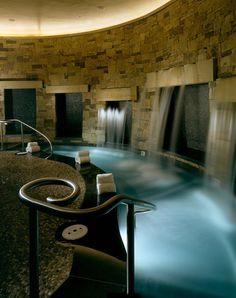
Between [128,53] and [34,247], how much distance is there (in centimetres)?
767

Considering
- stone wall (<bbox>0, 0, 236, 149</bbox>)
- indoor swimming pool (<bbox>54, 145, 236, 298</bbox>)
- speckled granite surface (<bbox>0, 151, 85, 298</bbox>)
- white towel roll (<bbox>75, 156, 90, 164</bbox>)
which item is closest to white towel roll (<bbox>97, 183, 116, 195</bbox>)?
speckled granite surface (<bbox>0, 151, 85, 298</bbox>)

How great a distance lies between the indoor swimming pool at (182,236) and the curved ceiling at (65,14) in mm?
4366

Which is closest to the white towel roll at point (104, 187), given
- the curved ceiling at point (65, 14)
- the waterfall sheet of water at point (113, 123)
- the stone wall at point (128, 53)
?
the stone wall at point (128, 53)

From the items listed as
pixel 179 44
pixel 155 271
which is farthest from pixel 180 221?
pixel 179 44

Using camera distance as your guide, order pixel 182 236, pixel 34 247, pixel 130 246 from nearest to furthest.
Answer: pixel 34 247 → pixel 130 246 → pixel 182 236

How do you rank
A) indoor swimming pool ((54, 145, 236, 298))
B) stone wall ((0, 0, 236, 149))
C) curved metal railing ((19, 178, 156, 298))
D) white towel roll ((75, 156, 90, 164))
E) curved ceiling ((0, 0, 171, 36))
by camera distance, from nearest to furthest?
1. curved metal railing ((19, 178, 156, 298))
2. indoor swimming pool ((54, 145, 236, 298))
3. stone wall ((0, 0, 236, 149))
4. white towel roll ((75, 156, 90, 164))
5. curved ceiling ((0, 0, 171, 36))

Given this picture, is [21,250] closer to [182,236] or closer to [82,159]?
[182,236]

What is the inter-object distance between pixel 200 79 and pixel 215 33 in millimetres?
872

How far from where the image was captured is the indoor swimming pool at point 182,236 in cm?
266

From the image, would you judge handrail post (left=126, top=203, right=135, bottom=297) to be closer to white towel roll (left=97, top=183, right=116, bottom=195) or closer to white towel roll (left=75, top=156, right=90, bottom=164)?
white towel roll (left=97, top=183, right=116, bottom=195)

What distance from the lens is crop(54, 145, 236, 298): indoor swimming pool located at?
8.72 feet

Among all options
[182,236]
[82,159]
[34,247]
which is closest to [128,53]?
[82,159]

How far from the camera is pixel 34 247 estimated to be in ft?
4.75

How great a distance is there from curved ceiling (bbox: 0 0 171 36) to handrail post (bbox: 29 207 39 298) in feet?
22.7
